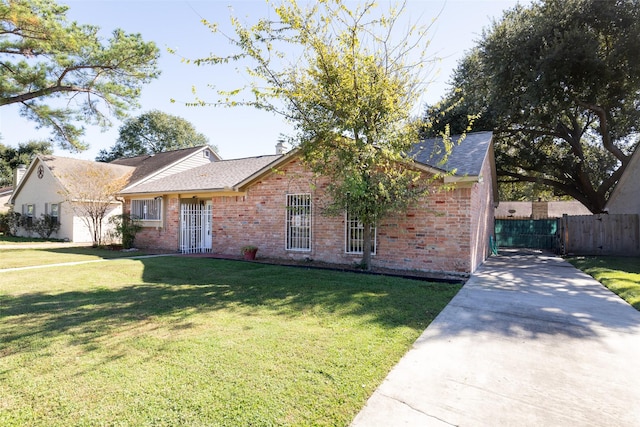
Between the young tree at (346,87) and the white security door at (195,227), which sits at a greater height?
the young tree at (346,87)

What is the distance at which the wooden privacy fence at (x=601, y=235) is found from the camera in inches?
539

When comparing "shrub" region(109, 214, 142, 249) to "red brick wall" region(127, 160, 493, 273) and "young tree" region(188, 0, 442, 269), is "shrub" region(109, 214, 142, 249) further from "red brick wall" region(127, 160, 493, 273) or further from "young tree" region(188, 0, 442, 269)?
"young tree" region(188, 0, 442, 269)

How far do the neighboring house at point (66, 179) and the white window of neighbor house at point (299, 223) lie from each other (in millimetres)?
11096

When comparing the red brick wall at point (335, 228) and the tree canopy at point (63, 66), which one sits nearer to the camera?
the red brick wall at point (335, 228)

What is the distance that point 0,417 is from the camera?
97.0 inches

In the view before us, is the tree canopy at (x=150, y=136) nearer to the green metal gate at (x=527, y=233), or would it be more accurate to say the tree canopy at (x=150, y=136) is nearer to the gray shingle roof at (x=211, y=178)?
the gray shingle roof at (x=211, y=178)

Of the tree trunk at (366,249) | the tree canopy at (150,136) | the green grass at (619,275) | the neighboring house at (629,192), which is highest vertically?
the tree canopy at (150,136)

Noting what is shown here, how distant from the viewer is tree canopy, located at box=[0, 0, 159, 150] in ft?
41.1

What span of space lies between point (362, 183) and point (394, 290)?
261 centimetres

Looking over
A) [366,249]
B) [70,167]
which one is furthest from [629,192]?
[70,167]

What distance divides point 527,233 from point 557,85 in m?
9.30

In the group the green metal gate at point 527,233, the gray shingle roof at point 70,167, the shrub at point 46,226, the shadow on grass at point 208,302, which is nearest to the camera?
the shadow on grass at point 208,302

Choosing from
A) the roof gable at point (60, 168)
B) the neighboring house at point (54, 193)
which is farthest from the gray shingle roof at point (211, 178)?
the roof gable at point (60, 168)

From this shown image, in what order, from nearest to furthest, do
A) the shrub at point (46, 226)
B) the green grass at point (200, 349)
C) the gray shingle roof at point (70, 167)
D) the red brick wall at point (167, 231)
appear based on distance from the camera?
1. the green grass at point (200, 349)
2. the red brick wall at point (167, 231)
3. the gray shingle roof at point (70, 167)
4. the shrub at point (46, 226)
